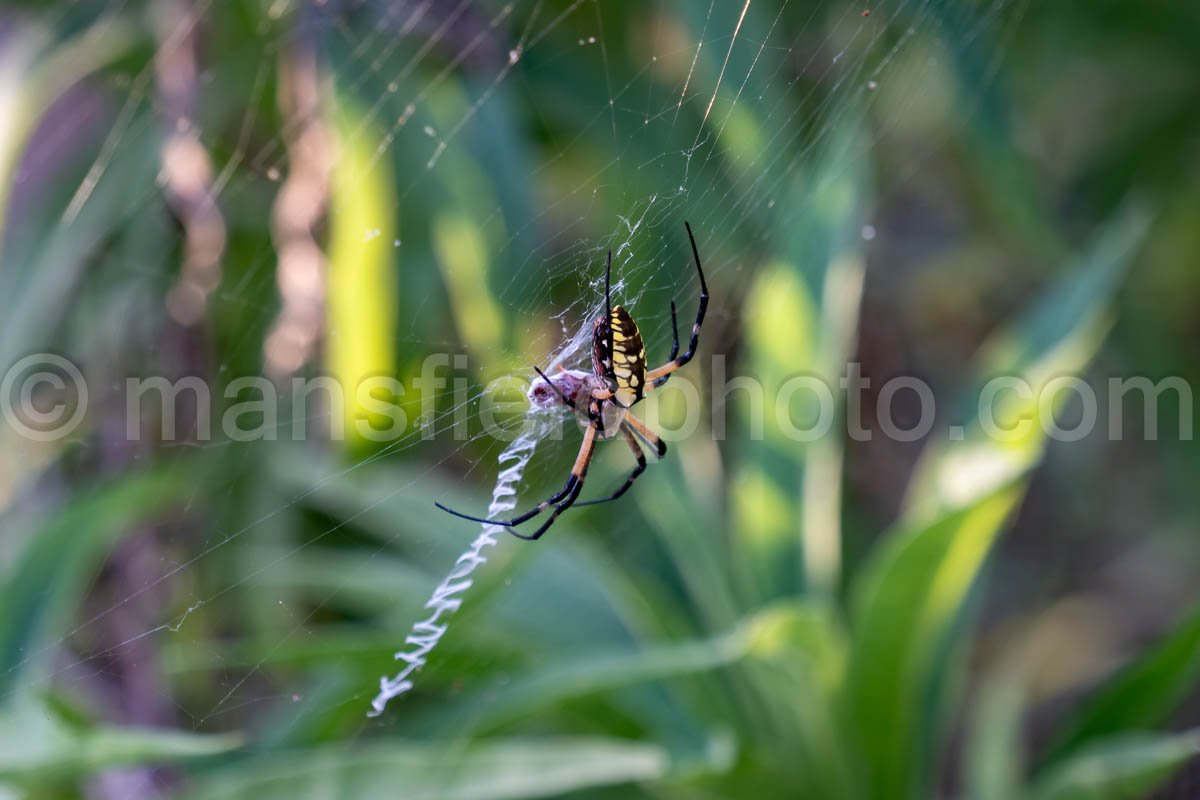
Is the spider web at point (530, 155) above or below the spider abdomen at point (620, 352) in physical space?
above

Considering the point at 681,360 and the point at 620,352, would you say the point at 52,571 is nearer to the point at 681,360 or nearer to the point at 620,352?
the point at 620,352

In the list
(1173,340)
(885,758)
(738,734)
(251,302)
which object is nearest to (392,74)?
(251,302)

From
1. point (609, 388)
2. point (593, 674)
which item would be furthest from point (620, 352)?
point (593, 674)

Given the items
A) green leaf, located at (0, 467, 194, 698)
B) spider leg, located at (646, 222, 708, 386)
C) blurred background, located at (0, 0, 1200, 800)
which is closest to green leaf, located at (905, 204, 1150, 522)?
blurred background, located at (0, 0, 1200, 800)

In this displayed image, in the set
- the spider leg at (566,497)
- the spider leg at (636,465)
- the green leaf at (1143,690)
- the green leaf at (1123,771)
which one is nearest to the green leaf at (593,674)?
the spider leg at (566,497)

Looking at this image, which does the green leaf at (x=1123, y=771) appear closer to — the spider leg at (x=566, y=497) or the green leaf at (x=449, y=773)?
the green leaf at (x=449, y=773)

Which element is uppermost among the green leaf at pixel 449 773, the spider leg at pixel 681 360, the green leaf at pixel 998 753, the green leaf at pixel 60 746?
the spider leg at pixel 681 360

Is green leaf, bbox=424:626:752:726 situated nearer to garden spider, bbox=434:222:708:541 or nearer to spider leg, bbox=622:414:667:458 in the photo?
garden spider, bbox=434:222:708:541

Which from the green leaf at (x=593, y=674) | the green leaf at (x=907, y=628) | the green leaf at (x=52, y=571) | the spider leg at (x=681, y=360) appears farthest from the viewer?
the spider leg at (x=681, y=360)
